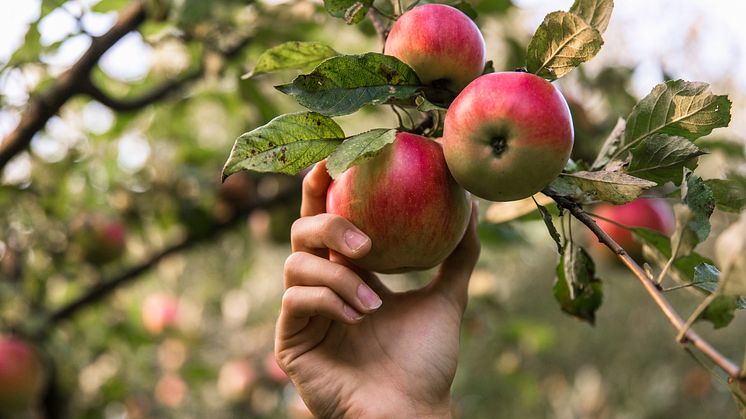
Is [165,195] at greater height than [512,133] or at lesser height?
lesser

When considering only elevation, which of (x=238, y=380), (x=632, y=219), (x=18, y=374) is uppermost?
(x=632, y=219)

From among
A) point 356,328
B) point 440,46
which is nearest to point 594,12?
point 440,46

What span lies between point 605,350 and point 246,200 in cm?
366

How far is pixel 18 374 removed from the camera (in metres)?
1.76

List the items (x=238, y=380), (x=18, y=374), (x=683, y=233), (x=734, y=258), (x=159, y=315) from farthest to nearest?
(x=238, y=380)
(x=159, y=315)
(x=18, y=374)
(x=683, y=233)
(x=734, y=258)

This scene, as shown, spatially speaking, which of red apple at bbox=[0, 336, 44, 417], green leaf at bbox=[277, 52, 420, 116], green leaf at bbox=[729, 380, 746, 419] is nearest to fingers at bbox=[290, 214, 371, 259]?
green leaf at bbox=[277, 52, 420, 116]

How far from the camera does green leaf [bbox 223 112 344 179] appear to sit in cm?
57

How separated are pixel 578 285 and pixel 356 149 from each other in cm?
28

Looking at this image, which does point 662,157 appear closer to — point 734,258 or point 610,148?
point 610,148

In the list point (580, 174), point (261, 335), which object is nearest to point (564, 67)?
point (580, 174)

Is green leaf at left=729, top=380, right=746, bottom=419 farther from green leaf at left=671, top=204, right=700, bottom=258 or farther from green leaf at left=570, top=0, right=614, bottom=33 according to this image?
green leaf at left=570, top=0, right=614, bottom=33

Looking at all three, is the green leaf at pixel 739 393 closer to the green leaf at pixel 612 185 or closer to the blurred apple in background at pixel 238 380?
the green leaf at pixel 612 185

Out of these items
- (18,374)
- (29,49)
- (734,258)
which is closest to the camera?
(734,258)

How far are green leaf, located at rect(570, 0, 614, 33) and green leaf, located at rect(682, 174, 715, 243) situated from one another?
0.53ft
